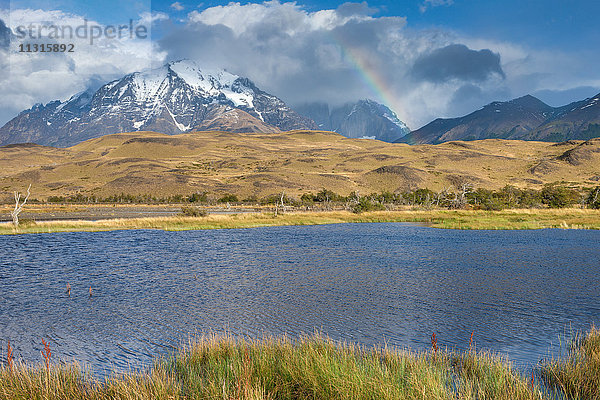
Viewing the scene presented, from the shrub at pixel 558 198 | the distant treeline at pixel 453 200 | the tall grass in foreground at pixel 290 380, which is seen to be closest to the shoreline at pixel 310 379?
the tall grass in foreground at pixel 290 380

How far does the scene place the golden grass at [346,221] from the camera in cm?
5566

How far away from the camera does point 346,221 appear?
232ft

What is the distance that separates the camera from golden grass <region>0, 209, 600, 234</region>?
5566 centimetres

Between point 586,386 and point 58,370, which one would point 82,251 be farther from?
point 586,386

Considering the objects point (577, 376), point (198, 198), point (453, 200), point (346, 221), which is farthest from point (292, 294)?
point (198, 198)

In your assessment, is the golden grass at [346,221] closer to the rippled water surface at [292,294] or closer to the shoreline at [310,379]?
the rippled water surface at [292,294]

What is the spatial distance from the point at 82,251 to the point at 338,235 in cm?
2525

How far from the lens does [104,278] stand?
25844 millimetres

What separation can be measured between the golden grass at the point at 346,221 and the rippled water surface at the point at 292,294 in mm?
14835

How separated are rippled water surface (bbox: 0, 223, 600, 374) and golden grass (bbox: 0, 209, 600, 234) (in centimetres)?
1484

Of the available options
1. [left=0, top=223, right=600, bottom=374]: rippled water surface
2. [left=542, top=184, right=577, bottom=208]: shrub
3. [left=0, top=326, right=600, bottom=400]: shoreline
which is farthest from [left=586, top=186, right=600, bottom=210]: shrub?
[left=0, top=326, right=600, bottom=400]: shoreline

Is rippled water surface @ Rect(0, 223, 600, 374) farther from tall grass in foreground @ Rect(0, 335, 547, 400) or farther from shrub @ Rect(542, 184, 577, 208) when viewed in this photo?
shrub @ Rect(542, 184, 577, 208)

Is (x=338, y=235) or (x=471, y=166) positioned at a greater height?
(x=471, y=166)

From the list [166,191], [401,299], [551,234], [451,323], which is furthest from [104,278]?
[166,191]
